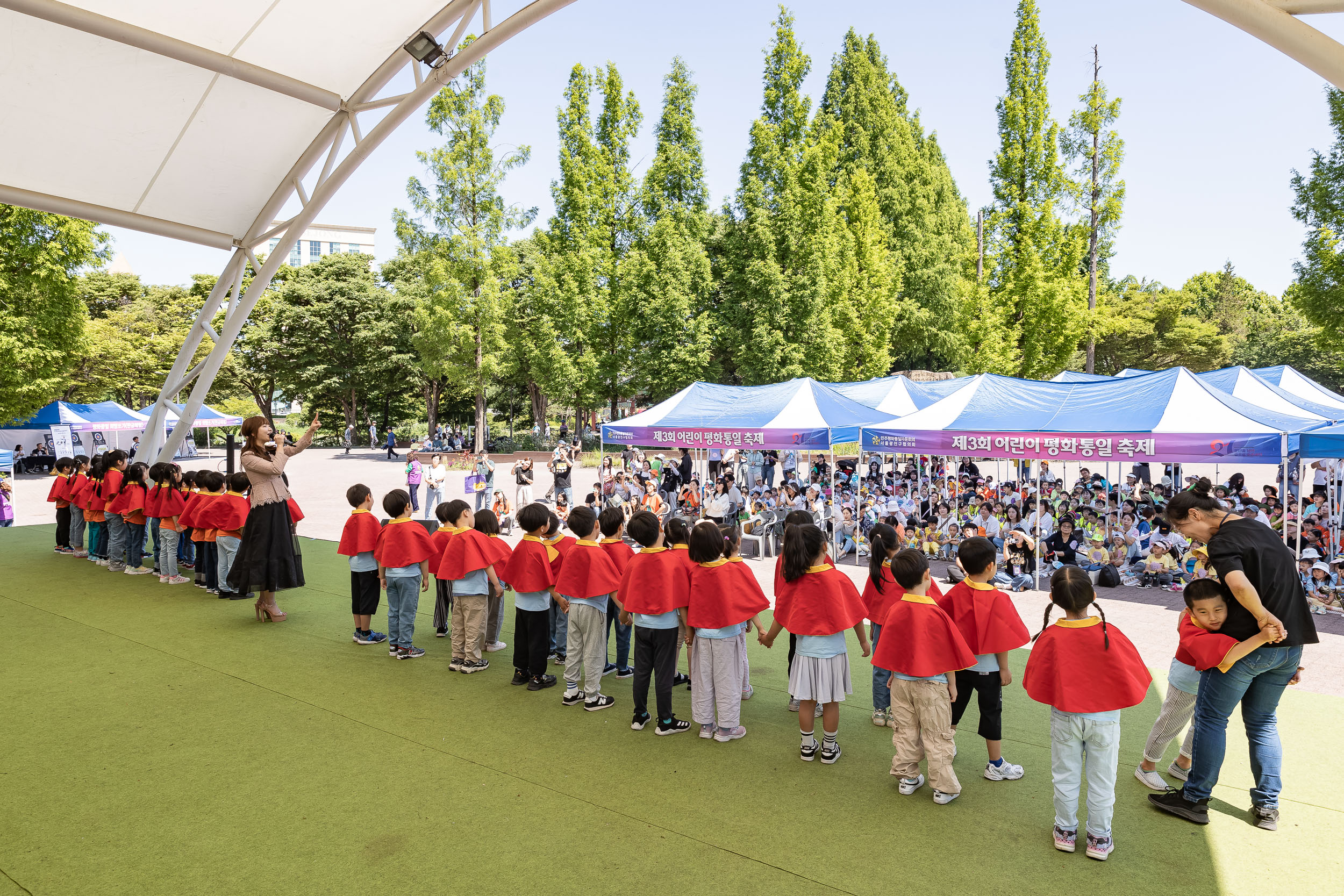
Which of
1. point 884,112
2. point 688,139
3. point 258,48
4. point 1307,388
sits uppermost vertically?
point 884,112

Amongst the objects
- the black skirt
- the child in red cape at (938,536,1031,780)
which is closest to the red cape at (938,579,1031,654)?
the child in red cape at (938,536,1031,780)

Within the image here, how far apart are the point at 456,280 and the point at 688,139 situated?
1005 cm

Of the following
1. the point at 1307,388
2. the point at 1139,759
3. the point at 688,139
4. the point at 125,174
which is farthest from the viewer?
the point at 688,139

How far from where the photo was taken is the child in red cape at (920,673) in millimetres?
3816

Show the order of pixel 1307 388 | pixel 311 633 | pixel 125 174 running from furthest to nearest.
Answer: pixel 1307 388 → pixel 125 174 → pixel 311 633

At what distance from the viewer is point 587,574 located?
516cm

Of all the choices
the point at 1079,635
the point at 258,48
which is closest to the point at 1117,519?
the point at 1079,635

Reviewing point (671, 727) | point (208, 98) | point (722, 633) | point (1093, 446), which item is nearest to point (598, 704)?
point (671, 727)

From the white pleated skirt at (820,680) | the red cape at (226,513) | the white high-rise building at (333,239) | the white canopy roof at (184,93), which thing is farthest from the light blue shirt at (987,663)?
the white high-rise building at (333,239)

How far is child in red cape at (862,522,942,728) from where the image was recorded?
473 centimetres

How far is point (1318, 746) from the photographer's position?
15.1 ft

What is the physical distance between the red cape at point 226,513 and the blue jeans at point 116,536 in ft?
9.39

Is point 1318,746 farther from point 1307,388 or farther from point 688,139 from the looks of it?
point 688,139

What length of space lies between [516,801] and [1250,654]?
3.66 meters
